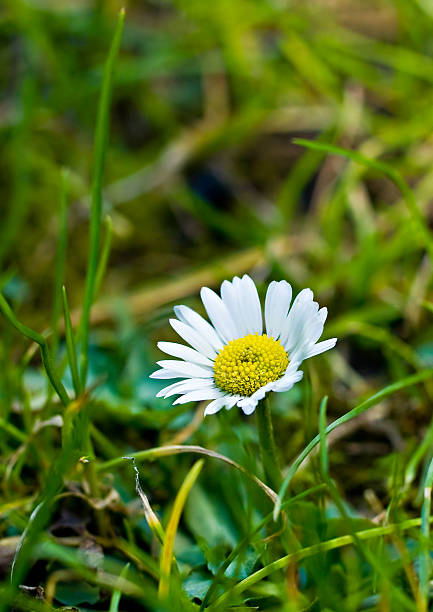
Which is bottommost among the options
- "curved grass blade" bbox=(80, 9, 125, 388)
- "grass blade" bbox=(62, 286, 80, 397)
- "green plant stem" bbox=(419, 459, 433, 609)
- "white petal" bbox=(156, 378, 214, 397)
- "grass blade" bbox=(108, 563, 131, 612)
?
→ "green plant stem" bbox=(419, 459, 433, 609)

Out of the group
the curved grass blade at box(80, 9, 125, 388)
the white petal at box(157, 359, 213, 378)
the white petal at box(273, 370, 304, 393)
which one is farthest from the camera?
the curved grass blade at box(80, 9, 125, 388)

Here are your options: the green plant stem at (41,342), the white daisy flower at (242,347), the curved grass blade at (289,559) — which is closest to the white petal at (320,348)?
the white daisy flower at (242,347)

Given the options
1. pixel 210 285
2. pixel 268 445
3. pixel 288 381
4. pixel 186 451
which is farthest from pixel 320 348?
pixel 210 285

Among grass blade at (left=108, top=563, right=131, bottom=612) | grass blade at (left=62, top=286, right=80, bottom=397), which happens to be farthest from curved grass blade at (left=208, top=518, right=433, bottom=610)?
grass blade at (left=62, top=286, right=80, bottom=397)

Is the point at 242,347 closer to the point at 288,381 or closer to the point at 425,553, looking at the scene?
the point at 288,381

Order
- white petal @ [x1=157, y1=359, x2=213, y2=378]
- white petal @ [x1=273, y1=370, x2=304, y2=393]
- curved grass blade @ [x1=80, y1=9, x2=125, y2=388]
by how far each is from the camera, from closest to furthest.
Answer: white petal @ [x1=273, y1=370, x2=304, y2=393]
white petal @ [x1=157, y1=359, x2=213, y2=378]
curved grass blade @ [x1=80, y1=9, x2=125, y2=388]

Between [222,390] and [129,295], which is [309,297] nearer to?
[222,390]

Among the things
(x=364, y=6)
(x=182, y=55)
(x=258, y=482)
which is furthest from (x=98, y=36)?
(x=258, y=482)

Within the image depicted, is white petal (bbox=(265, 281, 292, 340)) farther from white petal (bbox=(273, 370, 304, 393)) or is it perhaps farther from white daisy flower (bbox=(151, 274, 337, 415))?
white petal (bbox=(273, 370, 304, 393))

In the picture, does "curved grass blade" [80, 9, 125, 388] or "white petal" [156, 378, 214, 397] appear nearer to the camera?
"white petal" [156, 378, 214, 397]
